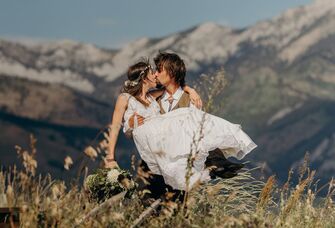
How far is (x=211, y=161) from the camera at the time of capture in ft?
21.9

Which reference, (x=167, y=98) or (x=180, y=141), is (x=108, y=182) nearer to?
(x=180, y=141)

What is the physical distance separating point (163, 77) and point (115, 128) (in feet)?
3.20

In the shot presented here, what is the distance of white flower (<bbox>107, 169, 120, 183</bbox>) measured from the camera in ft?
21.7

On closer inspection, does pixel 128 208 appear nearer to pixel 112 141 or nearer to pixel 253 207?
pixel 112 141

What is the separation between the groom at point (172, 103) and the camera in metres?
6.55

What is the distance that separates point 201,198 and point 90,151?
107 inches

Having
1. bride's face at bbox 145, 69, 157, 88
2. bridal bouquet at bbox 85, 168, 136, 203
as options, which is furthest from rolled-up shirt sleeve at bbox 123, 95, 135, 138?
bridal bouquet at bbox 85, 168, 136, 203

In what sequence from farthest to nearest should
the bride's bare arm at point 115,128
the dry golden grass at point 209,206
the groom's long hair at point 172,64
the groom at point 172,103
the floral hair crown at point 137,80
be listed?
the floral hair crown at point 137,80 < the groom's long hair at point 172,64 < the groom at point 172,103 < the bride's bare arm at point 115,128 < the dry golden grass at point 209,206

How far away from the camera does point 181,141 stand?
21.0ft

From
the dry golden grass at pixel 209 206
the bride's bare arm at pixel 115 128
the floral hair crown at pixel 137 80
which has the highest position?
the floral hair crown at pixel 137 80

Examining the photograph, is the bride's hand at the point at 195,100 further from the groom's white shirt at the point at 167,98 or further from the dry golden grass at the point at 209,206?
the dry golden grass at the point at 209,206

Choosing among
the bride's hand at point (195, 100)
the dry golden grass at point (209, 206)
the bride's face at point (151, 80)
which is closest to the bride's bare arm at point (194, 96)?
the bride's hand at point (195, 100)

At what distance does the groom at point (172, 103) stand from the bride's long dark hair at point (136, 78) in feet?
0.40

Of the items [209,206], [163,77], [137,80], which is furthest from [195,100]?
[209,206]
